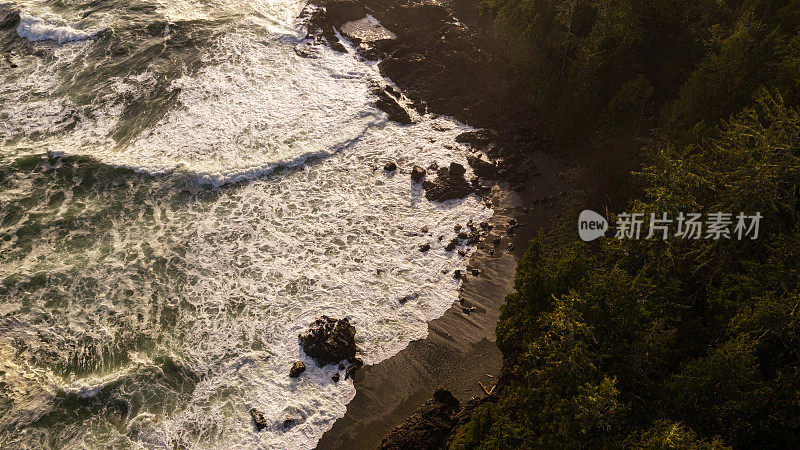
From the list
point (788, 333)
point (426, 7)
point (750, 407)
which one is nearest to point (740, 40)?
point (788, 333)

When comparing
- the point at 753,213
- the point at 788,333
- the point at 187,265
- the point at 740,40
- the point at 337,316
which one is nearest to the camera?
the point at 788,333

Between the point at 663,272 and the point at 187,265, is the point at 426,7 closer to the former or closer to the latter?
the point at 187,265

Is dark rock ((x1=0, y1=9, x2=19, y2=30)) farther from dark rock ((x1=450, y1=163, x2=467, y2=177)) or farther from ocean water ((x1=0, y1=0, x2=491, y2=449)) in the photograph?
dark rock ((x1=450, y1=163, x2=467, y2=177))

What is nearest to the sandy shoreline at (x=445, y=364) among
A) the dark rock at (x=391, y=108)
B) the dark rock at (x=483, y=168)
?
the dark rock at (x=483, y=168)

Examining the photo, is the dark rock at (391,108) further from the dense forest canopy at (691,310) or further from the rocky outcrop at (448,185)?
the dense forest canopy at (691,310)

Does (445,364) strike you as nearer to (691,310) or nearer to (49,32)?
(691,310)

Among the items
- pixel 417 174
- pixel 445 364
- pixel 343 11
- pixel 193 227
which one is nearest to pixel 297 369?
pixel 445 364
